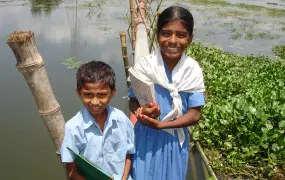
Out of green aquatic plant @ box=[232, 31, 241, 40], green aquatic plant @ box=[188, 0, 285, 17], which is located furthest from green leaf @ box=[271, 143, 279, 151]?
green aquatic plant @ box=[188, 0, 285, 17]

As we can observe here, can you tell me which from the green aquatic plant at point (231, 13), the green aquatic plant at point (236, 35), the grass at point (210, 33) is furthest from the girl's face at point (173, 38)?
the green aquatic plant at point (231, 13)

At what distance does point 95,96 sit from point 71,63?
546 centimetres

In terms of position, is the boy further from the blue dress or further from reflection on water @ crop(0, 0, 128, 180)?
reflection on water @ crop(0, 0, 128, 180)

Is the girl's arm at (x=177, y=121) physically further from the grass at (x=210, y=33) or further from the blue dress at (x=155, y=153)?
the grass at (x=210, y=33)

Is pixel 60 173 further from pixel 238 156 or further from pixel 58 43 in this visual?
pixel 58 43

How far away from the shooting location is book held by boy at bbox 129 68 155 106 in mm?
1383

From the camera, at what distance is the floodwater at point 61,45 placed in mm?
3863

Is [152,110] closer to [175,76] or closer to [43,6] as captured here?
[175,76]

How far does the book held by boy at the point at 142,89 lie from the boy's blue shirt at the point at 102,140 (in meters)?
0.13

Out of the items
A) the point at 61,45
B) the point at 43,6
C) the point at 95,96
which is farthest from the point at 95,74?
the point at 43,6

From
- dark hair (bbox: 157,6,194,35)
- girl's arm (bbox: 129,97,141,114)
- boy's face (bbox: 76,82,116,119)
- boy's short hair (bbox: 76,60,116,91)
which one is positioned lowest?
girl's arm (bbox: 129,97,141,114)

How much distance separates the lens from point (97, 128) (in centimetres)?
139

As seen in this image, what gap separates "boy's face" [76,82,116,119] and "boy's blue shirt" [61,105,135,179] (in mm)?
48

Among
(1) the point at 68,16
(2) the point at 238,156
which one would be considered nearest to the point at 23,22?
(1) the point at 68,16
